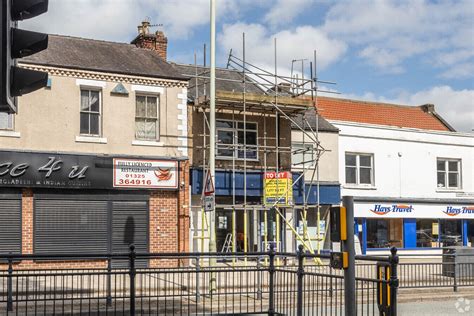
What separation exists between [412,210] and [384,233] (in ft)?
6.05

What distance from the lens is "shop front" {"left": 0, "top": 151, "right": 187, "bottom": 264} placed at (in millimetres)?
22219

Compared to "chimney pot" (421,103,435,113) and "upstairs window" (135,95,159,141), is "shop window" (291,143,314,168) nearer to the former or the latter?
"upstairs window" (135,95,159,141)

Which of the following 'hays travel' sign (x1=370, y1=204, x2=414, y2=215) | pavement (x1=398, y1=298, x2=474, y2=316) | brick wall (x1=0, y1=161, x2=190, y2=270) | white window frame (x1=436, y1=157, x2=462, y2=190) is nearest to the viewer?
pavement (x1=398, y1=298, x2=474, y2=316)

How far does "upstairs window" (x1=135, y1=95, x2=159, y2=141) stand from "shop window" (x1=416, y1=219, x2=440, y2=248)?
1612cm

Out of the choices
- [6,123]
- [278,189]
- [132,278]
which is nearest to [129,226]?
[6,123]

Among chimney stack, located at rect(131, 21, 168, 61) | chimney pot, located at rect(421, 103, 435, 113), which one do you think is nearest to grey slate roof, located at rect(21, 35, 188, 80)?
chimney stack, located at rect(131, 21, 168, 61)

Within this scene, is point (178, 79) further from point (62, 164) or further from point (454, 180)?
point (454, 180)

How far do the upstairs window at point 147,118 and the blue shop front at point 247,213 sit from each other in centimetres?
257

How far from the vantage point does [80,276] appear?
1122cm

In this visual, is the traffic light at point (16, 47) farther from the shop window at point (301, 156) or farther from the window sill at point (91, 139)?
the shop window at point (301, 156)

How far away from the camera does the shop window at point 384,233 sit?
110ft

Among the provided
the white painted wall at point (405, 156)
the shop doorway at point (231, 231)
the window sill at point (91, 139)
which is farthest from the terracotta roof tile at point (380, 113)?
the window sill at point (91, 139)

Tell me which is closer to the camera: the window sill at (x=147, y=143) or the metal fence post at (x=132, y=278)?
the metal fence post at (x=132, y=278)

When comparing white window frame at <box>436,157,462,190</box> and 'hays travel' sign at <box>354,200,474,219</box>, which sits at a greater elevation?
white window frame at <box>436,157,462,190</box>
